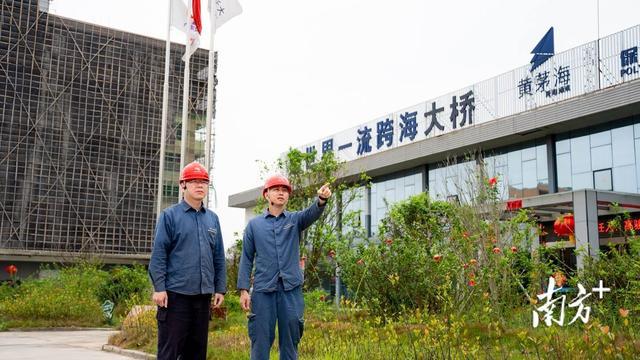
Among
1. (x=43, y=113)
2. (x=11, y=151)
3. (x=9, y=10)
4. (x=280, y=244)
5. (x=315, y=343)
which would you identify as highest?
(x=9, y=10)

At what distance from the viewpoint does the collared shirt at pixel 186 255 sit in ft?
16.8

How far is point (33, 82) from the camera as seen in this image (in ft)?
142

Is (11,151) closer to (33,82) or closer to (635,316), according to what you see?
(33,82)

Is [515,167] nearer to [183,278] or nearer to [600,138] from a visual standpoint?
[600,138]

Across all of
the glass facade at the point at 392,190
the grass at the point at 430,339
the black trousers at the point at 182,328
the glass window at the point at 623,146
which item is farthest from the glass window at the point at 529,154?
the black trousers at the point at 182,328

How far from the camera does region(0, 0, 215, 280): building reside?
42.3 m

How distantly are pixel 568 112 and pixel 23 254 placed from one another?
109 ft

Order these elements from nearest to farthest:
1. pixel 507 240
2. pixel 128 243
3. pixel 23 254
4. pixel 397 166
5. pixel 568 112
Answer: pixel 507 240
pixel 568 112
pixel 397 166
pixel 23 254
pixel 128 243

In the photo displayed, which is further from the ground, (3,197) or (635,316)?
(3,197)

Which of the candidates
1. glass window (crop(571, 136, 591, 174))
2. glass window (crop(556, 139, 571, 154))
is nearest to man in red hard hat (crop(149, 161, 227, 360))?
glass window (crop(571, 136, 591, 174))

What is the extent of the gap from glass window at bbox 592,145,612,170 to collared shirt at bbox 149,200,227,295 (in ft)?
62.9

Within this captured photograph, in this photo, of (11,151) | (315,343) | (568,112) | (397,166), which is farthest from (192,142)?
(315,343)

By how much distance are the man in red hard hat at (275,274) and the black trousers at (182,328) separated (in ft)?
1.47

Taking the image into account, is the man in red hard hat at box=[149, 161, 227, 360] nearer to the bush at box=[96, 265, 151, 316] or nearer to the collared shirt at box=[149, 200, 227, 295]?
the collared shirt at box=[149, 200, 227, 295]
